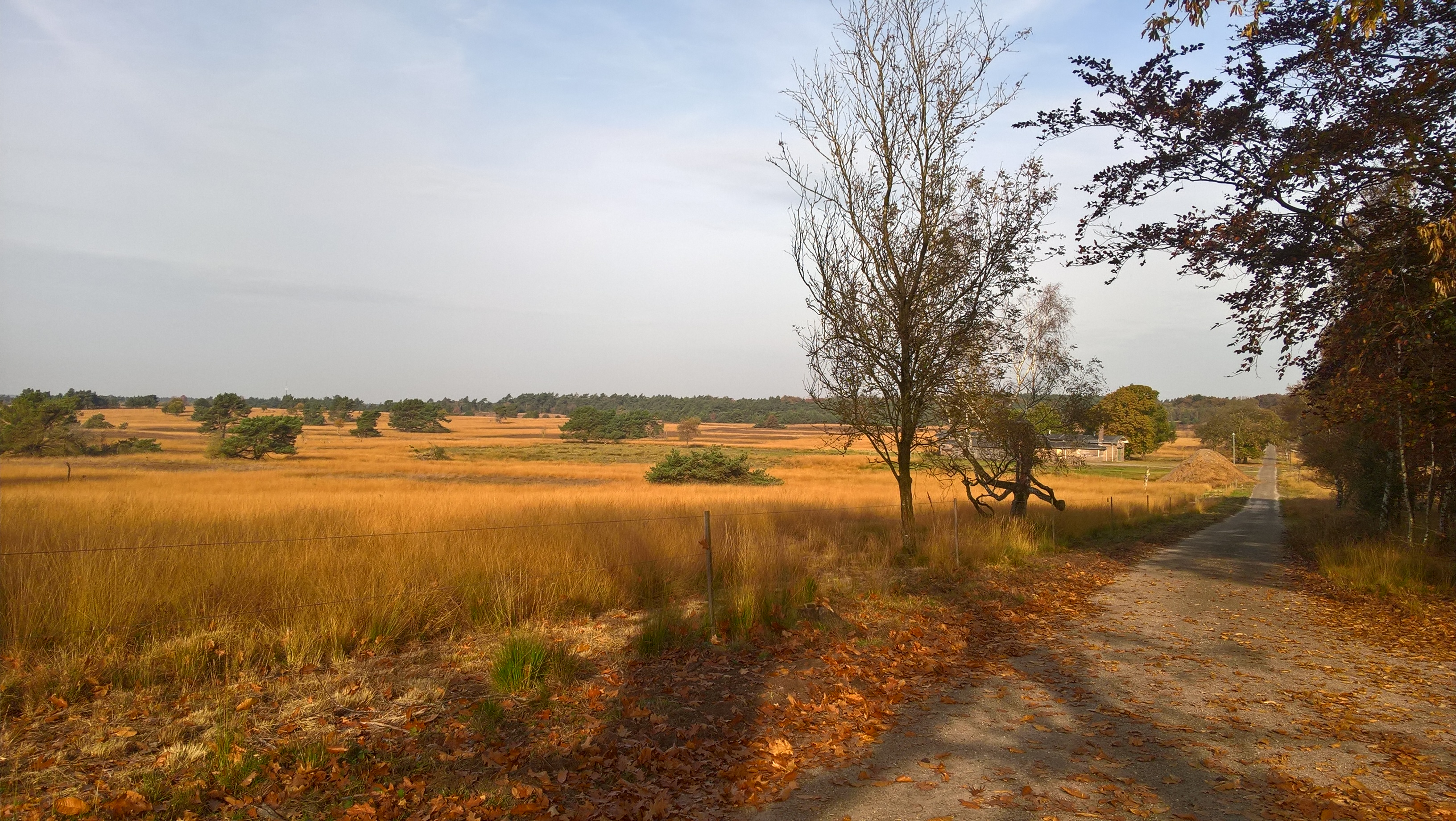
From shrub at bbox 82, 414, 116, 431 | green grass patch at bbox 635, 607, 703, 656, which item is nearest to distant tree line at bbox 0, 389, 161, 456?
shrub at bbox 82, 414, 116, 431

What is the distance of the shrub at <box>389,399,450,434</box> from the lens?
371ft

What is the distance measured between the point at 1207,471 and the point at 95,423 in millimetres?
80105

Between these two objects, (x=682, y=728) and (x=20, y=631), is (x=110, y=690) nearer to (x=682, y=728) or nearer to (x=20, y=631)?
(x=20, y=631)

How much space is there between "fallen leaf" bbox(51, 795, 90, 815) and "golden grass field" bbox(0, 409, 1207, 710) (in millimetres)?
1812

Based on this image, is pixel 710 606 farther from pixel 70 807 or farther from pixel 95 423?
pixel 95 423

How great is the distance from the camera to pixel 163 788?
4180mm

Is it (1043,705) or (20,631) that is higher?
(20,631)

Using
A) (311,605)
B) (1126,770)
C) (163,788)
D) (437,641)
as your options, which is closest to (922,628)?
(1126,770)

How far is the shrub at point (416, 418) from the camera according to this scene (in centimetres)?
11312

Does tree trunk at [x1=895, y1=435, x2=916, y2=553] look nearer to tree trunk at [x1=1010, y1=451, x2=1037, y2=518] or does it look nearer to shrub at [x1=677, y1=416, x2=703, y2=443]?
tree trunk at [x1=1010, y1=451, x2=1037, y2=518]

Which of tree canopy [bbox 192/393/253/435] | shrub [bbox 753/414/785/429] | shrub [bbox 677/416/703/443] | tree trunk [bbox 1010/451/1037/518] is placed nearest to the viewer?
tree trunk [bbox 1010/451/1037/518]

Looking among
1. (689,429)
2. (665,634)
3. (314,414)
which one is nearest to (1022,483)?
(665,634)

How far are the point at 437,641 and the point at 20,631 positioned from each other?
3135 mm

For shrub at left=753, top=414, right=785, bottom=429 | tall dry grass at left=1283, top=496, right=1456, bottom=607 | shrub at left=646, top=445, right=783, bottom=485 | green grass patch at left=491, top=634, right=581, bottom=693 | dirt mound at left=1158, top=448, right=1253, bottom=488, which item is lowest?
dirt mound at left=1158, top=448, right=1253, bottom=488
